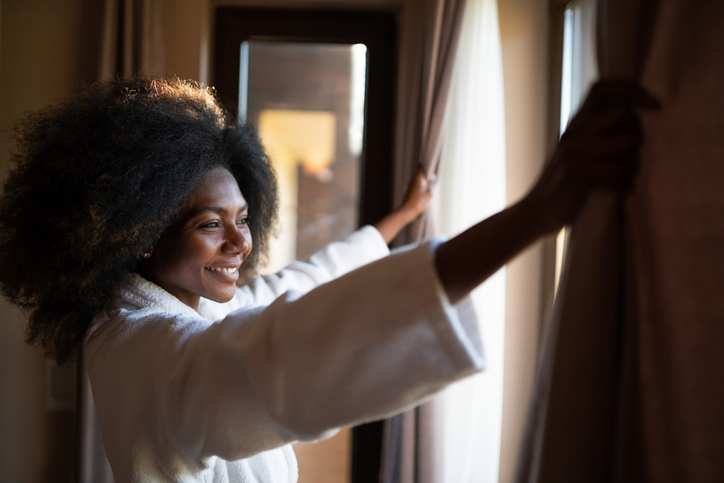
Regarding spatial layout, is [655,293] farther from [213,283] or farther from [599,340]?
[213,283]

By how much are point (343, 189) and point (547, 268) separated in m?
3.53

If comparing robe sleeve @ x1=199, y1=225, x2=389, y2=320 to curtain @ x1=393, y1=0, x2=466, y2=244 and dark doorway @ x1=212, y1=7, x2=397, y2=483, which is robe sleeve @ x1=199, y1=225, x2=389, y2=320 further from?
dark doorway @ x1=212, y1=7, x2=397, y2=483

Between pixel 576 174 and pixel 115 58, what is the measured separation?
5.96ft

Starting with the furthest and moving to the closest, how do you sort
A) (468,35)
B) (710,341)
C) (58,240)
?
(468,35) → (58,240) → (710,341)

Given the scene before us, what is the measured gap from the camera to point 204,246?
1.06 metres

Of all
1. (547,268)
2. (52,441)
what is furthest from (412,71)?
(52,441)

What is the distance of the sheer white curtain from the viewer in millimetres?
1578

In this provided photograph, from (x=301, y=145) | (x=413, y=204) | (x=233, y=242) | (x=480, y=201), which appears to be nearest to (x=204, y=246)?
(x=233, y=242)

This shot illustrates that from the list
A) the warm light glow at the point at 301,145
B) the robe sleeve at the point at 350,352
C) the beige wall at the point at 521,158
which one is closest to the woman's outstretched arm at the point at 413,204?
the beige wall at the point at 521,158

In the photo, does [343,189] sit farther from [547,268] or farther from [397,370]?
[397,370]

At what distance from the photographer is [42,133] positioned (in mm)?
1067

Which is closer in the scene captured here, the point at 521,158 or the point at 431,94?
the point at 431,94

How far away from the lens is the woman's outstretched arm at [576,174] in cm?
47

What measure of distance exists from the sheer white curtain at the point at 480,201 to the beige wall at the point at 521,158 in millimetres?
79
